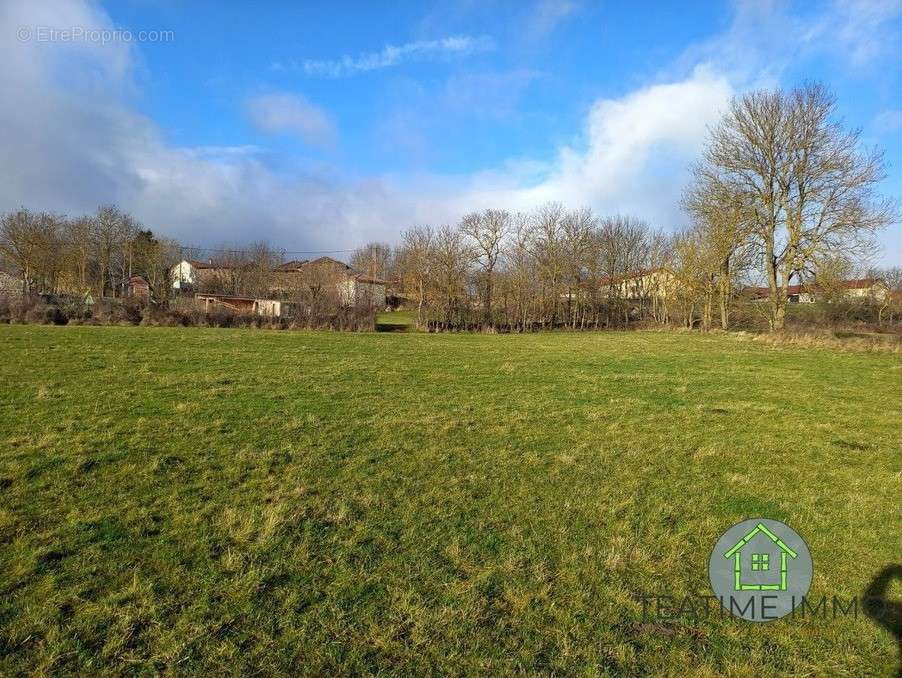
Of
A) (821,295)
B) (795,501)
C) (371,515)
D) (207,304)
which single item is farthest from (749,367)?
(207,304)

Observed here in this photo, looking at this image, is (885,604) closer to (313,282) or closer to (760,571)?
(760,571)

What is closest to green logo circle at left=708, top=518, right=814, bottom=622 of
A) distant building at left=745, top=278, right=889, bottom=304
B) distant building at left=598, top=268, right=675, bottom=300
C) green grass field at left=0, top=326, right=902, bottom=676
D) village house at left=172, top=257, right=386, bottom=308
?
green grass field at left=0, top=326, right=902, bottom=676

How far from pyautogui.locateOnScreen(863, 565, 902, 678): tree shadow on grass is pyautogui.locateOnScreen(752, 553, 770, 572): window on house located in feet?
1.79

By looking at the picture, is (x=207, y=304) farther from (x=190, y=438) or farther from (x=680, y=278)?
(x=680, y=278)

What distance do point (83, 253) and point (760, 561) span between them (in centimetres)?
5981

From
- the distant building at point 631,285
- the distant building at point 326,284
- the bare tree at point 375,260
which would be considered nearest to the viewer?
the distant building at point 326,284

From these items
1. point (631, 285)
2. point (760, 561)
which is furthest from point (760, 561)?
point (631, 285)

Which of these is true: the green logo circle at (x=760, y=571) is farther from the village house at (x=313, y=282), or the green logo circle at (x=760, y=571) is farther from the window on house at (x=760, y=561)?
the village house at (x=313, y=282)

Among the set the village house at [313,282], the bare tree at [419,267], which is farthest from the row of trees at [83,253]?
the bare tree at [419,267]

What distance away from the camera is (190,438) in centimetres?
584

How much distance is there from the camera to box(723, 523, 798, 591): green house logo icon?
10.5ft

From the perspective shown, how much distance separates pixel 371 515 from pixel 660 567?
7.67ft

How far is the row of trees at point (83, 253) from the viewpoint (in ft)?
132

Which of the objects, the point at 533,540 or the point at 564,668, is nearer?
the point at 564,668
